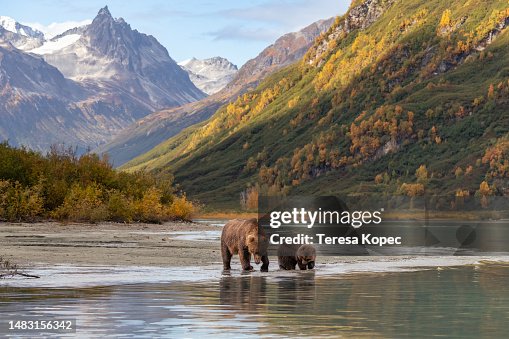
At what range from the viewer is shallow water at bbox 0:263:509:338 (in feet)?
76.1

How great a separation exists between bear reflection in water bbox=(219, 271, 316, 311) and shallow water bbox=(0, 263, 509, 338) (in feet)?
0.10

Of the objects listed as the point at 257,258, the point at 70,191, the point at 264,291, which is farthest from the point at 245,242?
the point at 70,191

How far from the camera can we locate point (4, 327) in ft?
74.0

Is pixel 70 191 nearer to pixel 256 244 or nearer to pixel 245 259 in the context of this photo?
pixel 245 259

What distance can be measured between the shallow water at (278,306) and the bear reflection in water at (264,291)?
3 centimetres

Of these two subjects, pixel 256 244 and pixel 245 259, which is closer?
pixel 256 244

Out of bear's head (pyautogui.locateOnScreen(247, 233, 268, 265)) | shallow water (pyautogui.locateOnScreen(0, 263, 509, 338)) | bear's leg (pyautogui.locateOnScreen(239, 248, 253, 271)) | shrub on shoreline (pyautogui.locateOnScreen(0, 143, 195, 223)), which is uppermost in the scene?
shrub on shoreline (pyautogui.locateOnScreen(0, 143, 195, 223))

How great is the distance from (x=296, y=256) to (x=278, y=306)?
16.2 meters

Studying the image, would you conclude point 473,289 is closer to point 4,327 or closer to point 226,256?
point 226,256

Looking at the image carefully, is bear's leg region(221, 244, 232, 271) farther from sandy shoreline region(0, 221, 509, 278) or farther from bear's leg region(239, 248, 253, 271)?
bear's leg region(239, 248, 253, 271)

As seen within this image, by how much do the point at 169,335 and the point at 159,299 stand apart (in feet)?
25.6

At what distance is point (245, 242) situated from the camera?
1623 inches

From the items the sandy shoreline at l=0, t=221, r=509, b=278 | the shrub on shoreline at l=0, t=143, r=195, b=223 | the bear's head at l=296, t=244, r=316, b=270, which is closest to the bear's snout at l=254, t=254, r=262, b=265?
the bear's head at l=296, t=244, r=316, b=270

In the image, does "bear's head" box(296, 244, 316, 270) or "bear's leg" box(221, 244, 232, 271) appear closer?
"bear's leg" box(221, 244, 232, 271)
